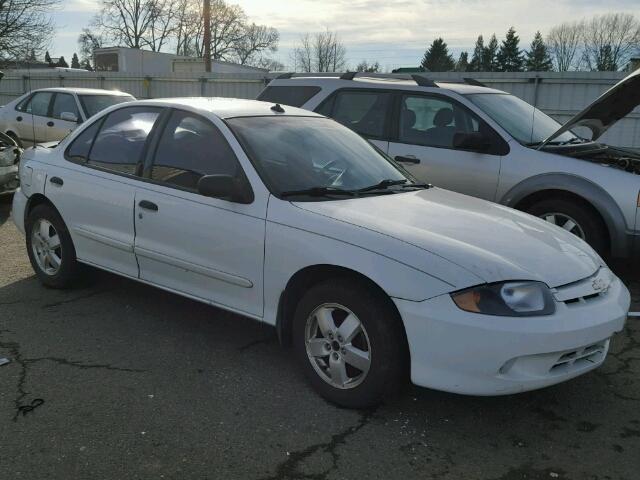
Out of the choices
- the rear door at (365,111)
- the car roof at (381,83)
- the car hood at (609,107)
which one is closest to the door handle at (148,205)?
the rear door at (365,111)

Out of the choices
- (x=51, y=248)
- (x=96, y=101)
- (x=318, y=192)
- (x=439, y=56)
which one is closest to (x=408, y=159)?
(x=318, y=192)

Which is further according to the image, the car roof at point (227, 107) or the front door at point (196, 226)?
the car roof at point (227, 107)

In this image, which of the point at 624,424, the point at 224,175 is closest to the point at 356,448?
the point at 624,424

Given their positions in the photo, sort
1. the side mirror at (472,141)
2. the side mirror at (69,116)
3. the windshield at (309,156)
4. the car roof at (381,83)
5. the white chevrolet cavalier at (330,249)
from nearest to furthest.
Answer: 1. the white chevrolet cavalier at (330,249)
2. the windshield at (309,156)
3. the side mirror at (472,141)
4. the car roof at (381,83)
5. the side mirror at (69,116)

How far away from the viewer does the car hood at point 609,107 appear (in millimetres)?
5316

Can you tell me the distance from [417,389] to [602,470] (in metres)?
1.07

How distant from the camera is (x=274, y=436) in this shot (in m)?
3.03

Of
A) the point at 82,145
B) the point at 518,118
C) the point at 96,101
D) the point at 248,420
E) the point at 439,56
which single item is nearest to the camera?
the point at 248,420

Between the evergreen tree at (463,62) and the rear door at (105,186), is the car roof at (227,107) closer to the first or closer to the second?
the rear door at (105,186)

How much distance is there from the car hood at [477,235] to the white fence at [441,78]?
4.91 m

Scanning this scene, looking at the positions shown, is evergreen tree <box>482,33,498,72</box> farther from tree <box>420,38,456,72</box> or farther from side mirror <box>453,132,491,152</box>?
side mirror <box>453,132,491,152</box>

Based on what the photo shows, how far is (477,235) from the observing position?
3312 millimetres

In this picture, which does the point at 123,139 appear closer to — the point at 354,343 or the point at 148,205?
the point at 148,205

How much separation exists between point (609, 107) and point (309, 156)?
10.9 ft
